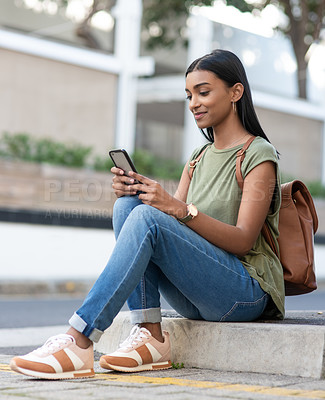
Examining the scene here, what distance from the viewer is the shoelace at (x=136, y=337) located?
339cm

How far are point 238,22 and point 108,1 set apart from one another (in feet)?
10.2

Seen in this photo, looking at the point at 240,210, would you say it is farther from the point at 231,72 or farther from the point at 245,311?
the point at 231,72

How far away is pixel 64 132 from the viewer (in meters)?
14.3

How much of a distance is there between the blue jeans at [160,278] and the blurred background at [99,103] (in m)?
5.11

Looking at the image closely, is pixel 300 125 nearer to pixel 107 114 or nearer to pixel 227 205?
pixel 107 114

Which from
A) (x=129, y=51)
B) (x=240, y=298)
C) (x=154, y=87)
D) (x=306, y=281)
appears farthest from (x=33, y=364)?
(x=154, y=87)

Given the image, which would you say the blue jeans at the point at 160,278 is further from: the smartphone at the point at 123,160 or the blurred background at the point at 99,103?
the blurred background at the point at 99,103

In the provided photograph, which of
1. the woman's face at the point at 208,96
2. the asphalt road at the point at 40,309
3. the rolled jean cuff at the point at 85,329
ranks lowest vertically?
the asphalt road at the point at 40,309

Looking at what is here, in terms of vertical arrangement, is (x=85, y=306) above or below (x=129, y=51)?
below

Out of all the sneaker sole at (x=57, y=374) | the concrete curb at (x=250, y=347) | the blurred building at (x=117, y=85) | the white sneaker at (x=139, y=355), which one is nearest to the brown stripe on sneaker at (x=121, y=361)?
the white sneaker at (x=139, y=355)

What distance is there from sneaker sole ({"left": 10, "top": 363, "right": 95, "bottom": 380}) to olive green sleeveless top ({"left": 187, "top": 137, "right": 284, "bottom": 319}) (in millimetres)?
876

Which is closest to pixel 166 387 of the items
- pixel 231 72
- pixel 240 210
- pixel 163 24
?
pixel 240 210

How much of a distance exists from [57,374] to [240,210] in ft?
3.66

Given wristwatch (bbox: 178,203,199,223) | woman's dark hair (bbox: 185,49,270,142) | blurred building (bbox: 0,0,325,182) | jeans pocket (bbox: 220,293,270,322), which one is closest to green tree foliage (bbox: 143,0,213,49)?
blurred building (bbox: 0,0,325,182)
